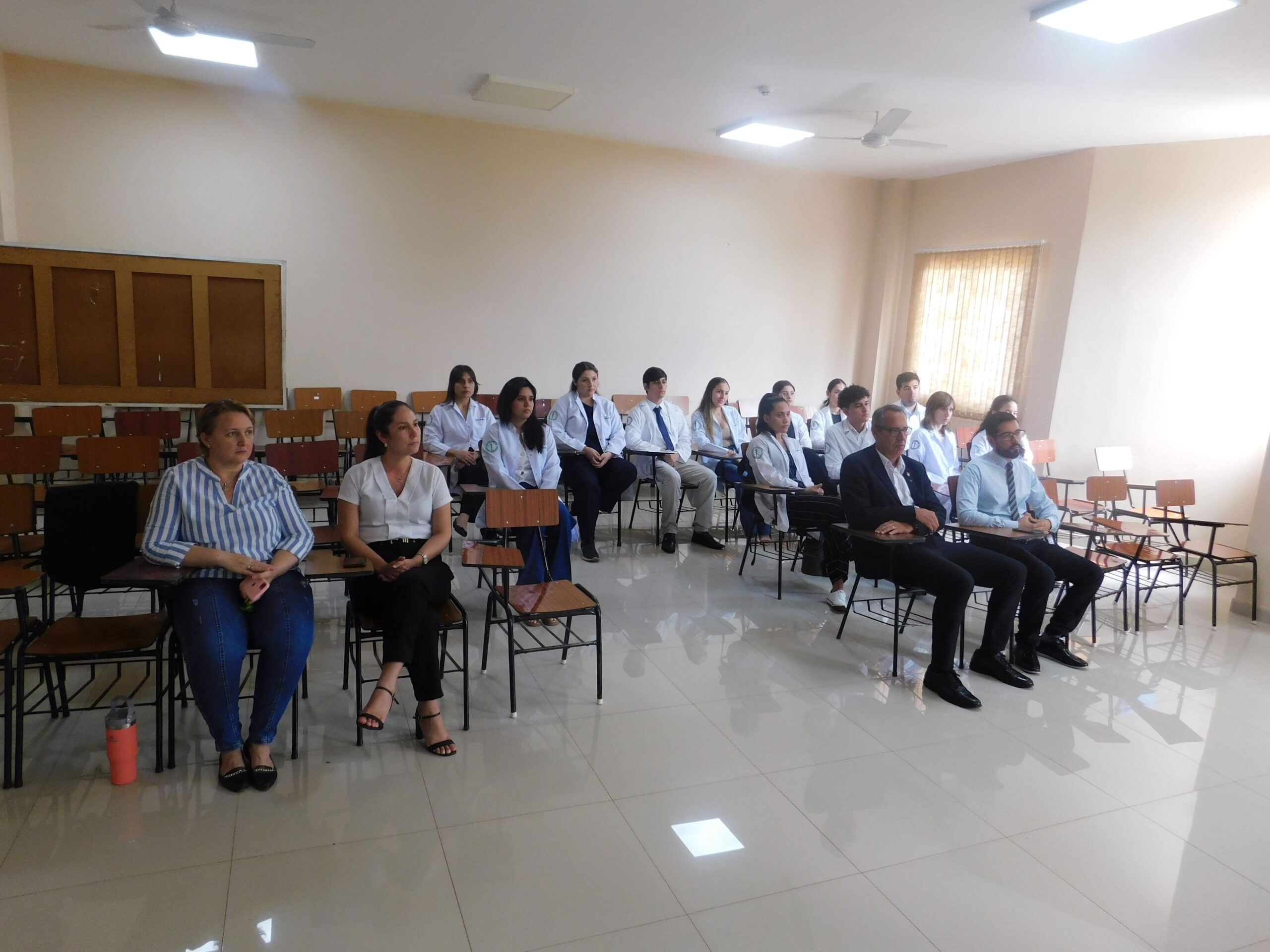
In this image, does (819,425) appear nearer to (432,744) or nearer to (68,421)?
(432,744)

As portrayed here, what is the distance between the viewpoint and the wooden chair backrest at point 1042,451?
20.9 feet

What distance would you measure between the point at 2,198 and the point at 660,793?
6.14 metres

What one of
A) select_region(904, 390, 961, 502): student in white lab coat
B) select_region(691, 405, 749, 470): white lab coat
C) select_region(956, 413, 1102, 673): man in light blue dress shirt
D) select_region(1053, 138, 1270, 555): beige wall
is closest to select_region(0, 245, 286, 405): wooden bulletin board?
select_region(691, 405, 749, 470): white lab coat

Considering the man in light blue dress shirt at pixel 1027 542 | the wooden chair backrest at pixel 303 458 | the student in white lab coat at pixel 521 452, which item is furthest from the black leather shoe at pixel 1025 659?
the wooden chair backrest at pixel 303 458

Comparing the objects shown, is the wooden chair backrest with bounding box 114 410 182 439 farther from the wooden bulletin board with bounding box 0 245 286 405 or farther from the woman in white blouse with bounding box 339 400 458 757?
the woman in white blouse with bounding box 339 400 458 757

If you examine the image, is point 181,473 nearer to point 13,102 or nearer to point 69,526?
point 69,526

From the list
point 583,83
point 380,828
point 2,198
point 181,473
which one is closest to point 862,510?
point 380,828

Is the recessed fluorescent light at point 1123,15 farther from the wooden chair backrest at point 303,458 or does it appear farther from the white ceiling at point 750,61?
the wooden chair backrest at point 303,458

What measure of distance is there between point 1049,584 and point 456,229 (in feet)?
17.8

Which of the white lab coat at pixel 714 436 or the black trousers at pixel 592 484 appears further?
the white lab coat at pixel 714 436

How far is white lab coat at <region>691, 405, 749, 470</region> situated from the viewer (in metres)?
6.21

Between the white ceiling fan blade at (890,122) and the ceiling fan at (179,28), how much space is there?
12.5ft

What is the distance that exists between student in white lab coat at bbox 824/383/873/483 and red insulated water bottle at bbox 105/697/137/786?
3959mm

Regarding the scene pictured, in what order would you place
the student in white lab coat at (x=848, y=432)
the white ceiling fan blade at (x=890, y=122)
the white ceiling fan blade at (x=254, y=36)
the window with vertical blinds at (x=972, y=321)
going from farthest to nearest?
the window with vertical blinds at (x=972, y=321)
the white ceiling fan blade at (x=890, y=122)
the student in white lab coat at (x=848, y=432)
the white ceiling fan blade at (x=254, y=36)
